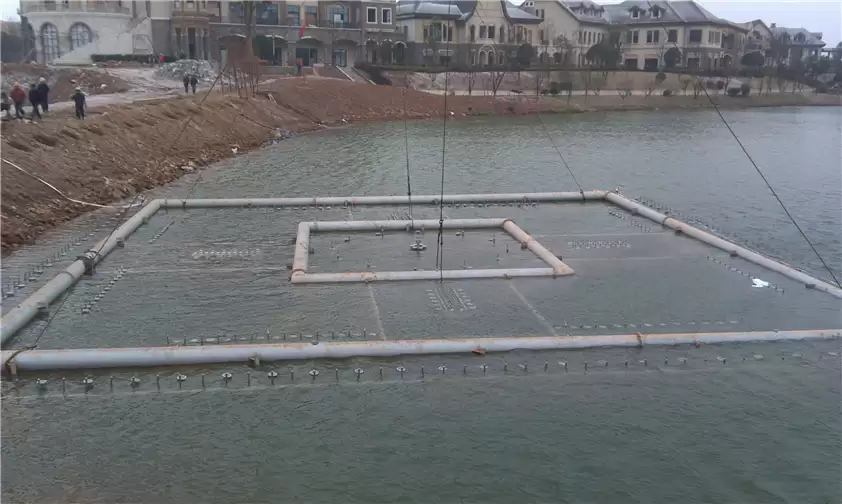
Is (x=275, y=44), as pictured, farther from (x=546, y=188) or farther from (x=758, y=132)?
(x=546, y=188)

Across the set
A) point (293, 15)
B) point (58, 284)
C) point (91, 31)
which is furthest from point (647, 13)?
point (58, 284)

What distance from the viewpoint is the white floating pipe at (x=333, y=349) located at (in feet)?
26.5

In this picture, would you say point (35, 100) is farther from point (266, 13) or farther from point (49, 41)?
point (266, 13)

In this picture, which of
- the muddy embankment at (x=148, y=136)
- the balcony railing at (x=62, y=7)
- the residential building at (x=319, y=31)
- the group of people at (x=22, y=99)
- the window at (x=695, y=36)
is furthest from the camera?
the window at (x=695, y=36)

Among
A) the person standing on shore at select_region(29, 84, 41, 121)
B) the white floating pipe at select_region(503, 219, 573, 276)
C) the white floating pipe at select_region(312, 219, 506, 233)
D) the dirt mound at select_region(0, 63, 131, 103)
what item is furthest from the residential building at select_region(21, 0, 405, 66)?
the white floating pipe at select_region(503, 219, 573, 276)

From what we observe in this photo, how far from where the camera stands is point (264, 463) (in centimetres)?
643

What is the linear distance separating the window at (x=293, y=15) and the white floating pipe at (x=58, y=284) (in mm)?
41026

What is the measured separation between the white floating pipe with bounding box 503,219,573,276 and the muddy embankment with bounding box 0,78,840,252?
300 inches

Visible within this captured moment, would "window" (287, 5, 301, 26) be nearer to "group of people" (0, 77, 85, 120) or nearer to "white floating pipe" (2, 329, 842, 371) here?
"group of people" (0, 77, 85, 120)

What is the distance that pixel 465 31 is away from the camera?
59.3 m

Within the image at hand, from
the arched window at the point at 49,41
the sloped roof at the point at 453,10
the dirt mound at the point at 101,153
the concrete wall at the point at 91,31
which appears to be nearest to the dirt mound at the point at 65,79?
the dirt mound at the point at 101,153

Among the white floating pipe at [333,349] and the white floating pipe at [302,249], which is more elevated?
the white floating pipe at [302,249]

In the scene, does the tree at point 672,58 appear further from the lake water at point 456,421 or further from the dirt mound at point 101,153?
the lake water at point 456,421

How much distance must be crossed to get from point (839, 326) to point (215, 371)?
752 centimetres
